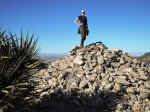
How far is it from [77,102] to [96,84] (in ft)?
5.30

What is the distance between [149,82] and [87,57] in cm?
407

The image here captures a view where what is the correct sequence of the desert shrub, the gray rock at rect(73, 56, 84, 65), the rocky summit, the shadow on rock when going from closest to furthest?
the desert shrub → the shadow on rock → the rocky summit → the gray rock at rect(73, 56, 84, 65)

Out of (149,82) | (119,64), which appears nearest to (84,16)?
(119,64)

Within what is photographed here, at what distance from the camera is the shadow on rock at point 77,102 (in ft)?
23.6

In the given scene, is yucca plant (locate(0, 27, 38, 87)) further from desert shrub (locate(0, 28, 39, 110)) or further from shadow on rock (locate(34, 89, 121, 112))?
shadow on rock (locate(34, 89, 121, 112))

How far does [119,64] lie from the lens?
408 inches

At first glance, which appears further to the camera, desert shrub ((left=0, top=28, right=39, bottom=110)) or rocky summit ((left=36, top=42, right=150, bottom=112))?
rocky summit ((left=36, top=42, right=150, bottom=112))

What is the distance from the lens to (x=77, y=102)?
24.8 feet

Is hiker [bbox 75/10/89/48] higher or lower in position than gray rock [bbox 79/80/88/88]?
higher

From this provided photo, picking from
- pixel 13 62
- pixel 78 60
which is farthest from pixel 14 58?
pixel 78 60

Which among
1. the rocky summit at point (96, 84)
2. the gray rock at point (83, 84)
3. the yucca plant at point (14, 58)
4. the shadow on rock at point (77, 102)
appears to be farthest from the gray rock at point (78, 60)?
the yucca plant at point (14, 58)

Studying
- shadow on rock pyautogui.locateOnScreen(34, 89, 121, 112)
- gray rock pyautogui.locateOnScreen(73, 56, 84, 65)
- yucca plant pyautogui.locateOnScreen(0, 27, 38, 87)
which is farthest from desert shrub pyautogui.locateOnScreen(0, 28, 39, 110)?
gray rock pyautogui.locateOnScreen(73, 56, 84, 65)

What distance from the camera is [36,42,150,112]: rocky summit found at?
7.45 meters

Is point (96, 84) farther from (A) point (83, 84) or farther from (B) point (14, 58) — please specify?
(B) point (14, 58)
